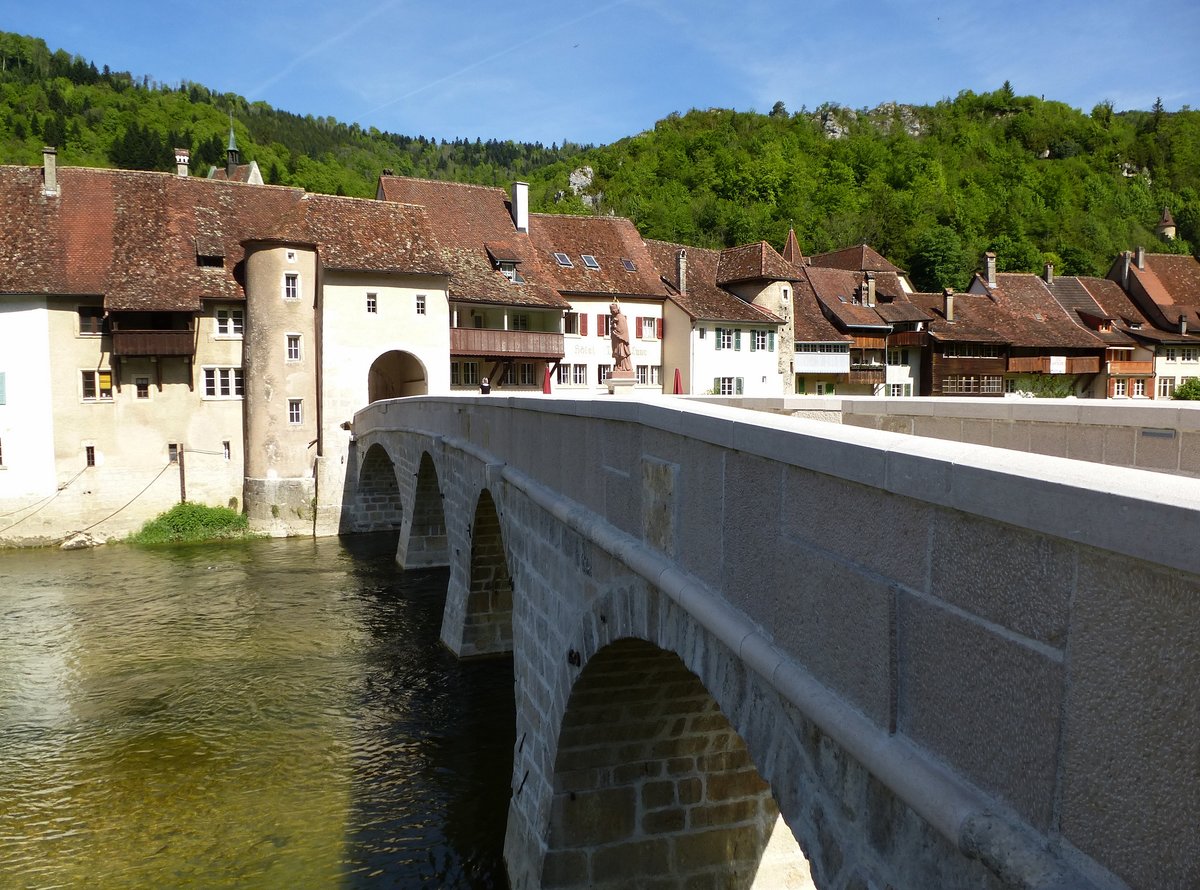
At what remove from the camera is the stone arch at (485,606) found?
15.7m

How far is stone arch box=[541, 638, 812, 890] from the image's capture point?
8.20 m

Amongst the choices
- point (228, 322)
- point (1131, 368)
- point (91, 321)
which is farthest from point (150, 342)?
point (1131, 368)

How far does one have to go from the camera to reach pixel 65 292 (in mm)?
28469

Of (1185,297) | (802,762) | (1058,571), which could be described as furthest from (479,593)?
(1185,297)

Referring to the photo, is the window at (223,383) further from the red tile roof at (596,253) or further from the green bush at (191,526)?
the red tile roof at (596,253)

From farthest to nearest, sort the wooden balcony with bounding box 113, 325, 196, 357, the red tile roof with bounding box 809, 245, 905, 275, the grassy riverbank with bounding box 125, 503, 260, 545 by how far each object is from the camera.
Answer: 1. the red tile roof with bounding box 809, 245, 905, 275
2. the grassy riverbank with bounding box 125, 503, 260, 545
3. the wooden balcony with bounding box 113, 325, 196, 357

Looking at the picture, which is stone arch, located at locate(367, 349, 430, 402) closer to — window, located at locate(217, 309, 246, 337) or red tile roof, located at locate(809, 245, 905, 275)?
window, located at locate(217, 309, 246, 337)

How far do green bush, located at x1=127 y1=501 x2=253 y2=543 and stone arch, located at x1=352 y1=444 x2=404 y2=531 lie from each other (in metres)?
3.51

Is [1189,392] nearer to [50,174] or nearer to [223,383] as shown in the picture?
[223,383]

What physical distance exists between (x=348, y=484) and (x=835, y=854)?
28368 mm

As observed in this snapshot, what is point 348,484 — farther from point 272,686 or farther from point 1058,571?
point 1058,571

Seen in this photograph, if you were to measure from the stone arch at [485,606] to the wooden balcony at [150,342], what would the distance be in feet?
54.1

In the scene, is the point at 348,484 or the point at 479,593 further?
the point at 348,484

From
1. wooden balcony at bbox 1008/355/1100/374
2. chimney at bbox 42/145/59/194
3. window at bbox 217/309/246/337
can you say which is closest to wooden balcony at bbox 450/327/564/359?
window at bbox 217/309/246/337
